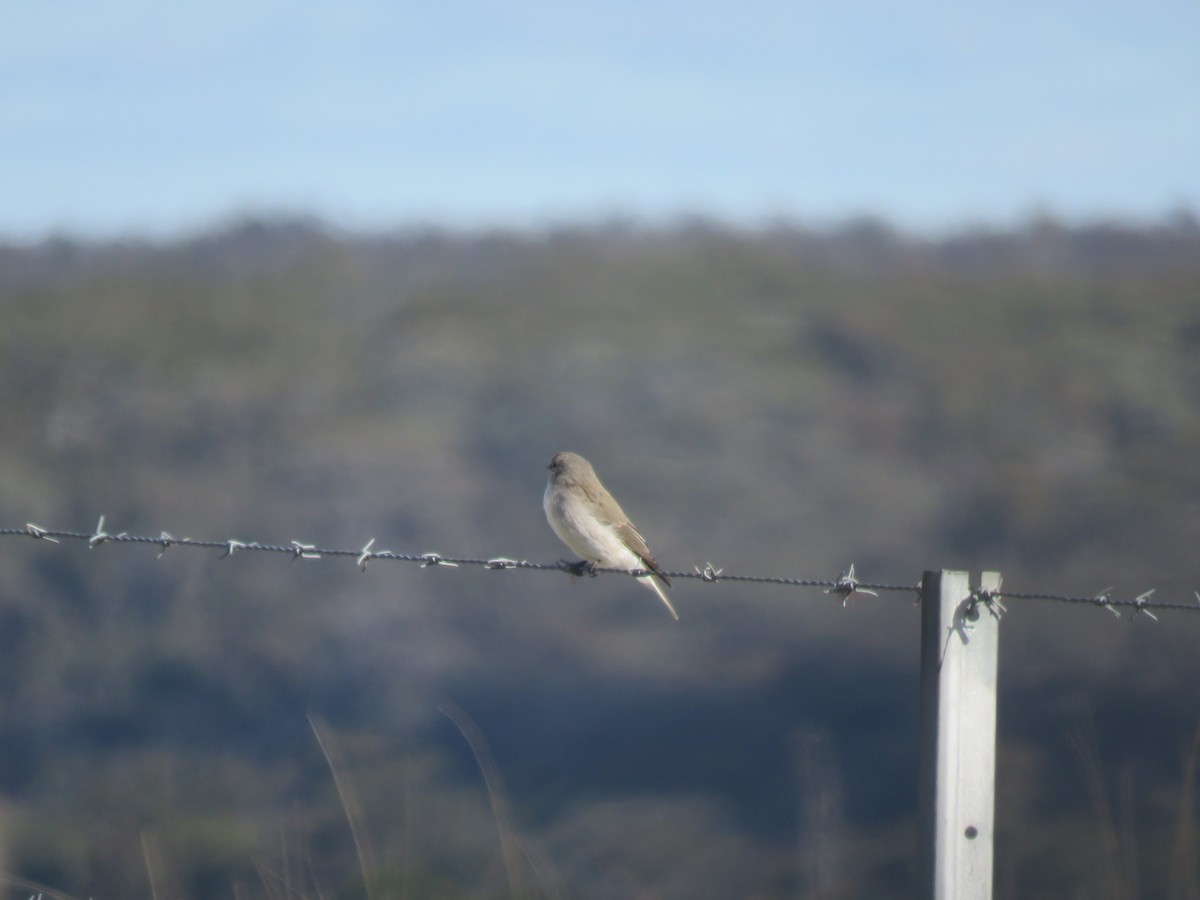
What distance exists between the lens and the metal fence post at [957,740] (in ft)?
12.2

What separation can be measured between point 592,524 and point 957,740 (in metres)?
4.25

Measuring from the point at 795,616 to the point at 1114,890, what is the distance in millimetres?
22264

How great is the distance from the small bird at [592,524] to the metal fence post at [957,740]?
391 cm

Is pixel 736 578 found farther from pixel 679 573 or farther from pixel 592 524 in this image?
pixel 592 524

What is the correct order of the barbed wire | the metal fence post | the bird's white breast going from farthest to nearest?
the bird's white breast
the barbed wire
the metal fence post

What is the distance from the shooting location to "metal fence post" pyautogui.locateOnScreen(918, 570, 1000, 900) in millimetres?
3723

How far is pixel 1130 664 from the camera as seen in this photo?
21.1 metres

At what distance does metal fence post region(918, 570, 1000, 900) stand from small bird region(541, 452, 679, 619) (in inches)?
154

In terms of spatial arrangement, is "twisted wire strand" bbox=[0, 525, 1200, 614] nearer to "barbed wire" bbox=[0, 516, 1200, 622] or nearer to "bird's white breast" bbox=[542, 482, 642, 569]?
"barbed wire" bbox=[0, 516, 1200, 622]

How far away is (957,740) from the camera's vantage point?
147 inches

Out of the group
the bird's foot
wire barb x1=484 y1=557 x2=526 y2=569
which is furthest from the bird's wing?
wire barb x1=484 y1=557 x2=526 y2=569

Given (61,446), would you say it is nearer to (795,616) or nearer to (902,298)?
(795,616)

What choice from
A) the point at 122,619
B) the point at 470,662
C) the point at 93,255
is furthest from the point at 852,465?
the point at 93,255

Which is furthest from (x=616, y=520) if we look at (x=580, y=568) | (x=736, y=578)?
(x=736, y=578)
